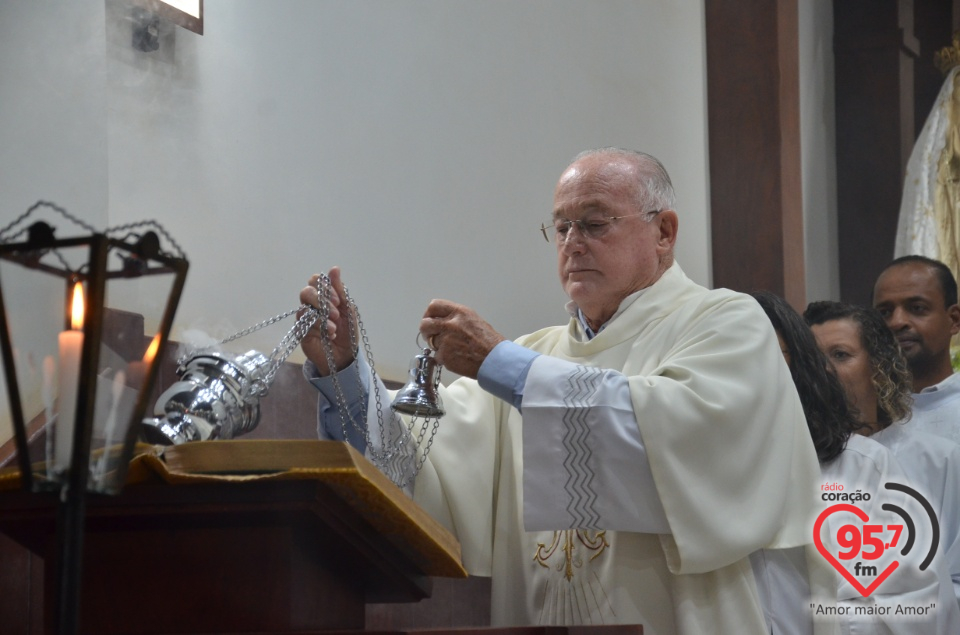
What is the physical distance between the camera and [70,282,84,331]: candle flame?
1.15 metres

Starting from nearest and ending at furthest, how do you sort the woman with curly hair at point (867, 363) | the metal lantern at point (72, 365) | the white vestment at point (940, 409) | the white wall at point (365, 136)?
the metal lantern at point (72, 365) → the white wall at point (365, 136) → the woman with curly hair at point (867, 363) → the white vestment at point (940, 409)

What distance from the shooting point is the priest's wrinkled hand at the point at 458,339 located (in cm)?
278

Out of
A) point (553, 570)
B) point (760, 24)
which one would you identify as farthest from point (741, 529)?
point (760, 24)

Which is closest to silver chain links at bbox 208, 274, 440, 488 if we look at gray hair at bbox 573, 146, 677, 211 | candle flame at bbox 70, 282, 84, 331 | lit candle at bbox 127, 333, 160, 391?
gray hair at bbox 573, 146, 677, 211

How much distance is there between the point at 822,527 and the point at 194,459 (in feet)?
8.03

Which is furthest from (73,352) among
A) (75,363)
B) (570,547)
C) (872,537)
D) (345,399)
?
(872,537)

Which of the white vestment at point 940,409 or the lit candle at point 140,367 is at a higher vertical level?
the lit candle at point 140,367

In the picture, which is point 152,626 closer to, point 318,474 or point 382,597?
point 318,474

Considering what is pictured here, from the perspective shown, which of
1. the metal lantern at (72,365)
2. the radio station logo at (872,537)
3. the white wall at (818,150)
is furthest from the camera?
the white wall at (818,150)

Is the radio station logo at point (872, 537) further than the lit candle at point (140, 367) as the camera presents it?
Yes

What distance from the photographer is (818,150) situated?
7574mm

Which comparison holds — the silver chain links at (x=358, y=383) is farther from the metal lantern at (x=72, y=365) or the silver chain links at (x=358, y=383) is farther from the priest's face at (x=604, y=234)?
the metal lantern at (x=72, y=365)

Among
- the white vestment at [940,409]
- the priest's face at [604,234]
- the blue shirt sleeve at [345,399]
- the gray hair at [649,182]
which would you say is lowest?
the white vestment at [940,409]

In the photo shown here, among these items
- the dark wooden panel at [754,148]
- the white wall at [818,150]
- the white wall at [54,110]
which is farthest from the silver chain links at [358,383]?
the white wall at [818,150]
